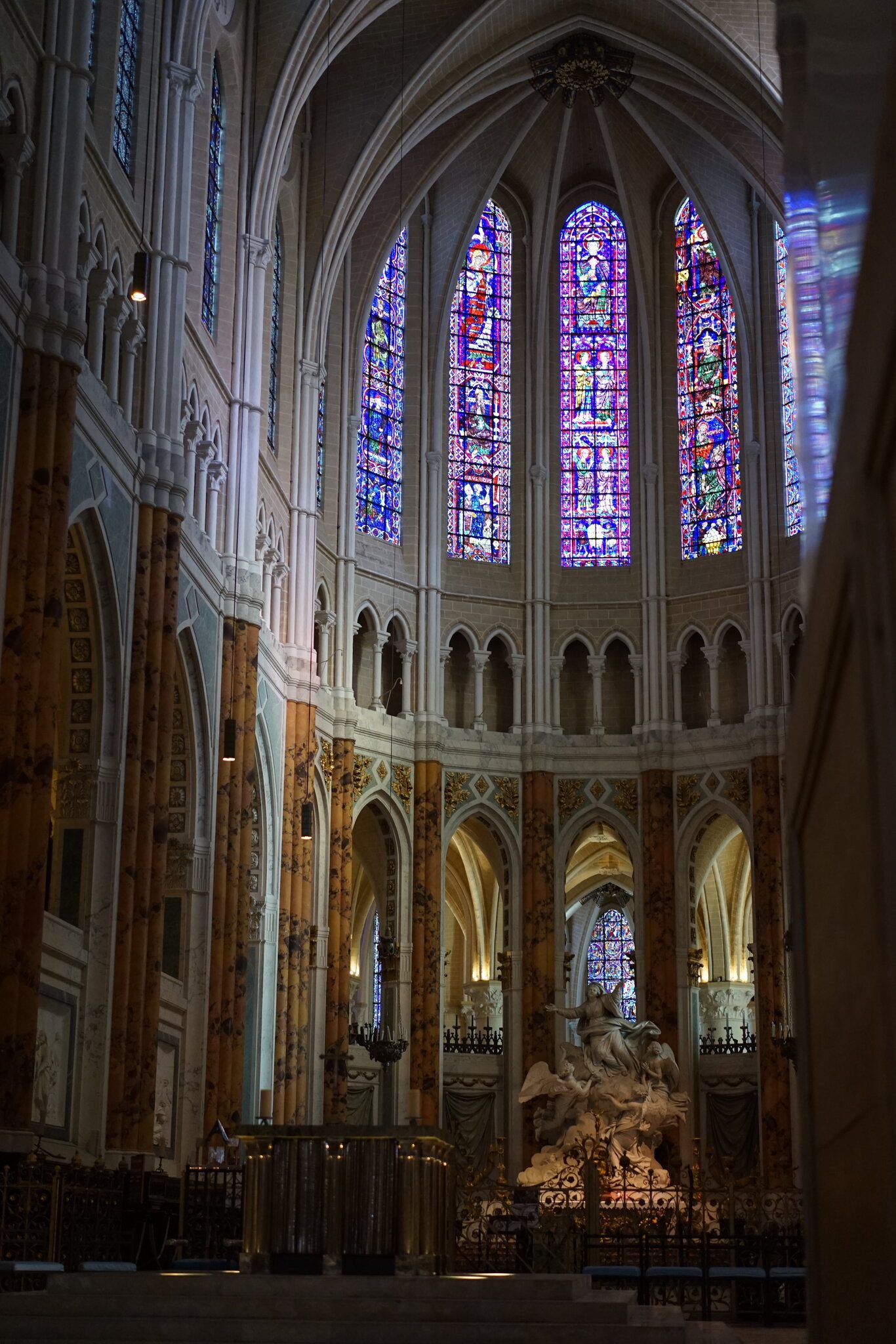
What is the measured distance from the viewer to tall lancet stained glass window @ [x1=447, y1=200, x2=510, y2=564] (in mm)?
29781

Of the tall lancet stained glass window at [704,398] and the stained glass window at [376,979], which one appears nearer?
the tall lancet stained glass window at [704,398]

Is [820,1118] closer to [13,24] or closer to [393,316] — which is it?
[13,24]

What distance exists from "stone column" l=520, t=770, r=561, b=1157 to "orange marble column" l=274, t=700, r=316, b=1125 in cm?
401

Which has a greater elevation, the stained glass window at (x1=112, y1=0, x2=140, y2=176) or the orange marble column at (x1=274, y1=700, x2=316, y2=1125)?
the stained glass window at (x1=112, y1=0, x2=140, y2=176)

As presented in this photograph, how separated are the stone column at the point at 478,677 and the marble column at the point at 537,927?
138cm

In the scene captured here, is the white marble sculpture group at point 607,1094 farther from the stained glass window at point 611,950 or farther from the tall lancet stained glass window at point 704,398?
the stained glass window at point 611,950

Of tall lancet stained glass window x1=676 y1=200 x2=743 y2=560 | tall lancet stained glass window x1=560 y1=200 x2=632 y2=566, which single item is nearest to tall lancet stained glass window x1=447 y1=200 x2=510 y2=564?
tall lancet stained glass window x1=560 y1=200 x2=632 y2=566

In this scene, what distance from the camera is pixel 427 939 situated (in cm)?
2673

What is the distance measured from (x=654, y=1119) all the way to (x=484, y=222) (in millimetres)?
16618

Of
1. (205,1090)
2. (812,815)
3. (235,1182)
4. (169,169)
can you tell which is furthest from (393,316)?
(812,815)

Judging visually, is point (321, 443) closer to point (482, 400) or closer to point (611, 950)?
point (482, 400)

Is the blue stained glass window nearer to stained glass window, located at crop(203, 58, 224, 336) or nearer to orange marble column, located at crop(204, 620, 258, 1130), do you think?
orange marble column, located at crop(204, 620, 258, 1130)

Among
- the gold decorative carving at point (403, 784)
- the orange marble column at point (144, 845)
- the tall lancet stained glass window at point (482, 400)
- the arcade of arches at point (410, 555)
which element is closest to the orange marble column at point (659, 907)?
the arcade of arches at point (410, 555)

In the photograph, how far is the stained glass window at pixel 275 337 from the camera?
25.1 meters
